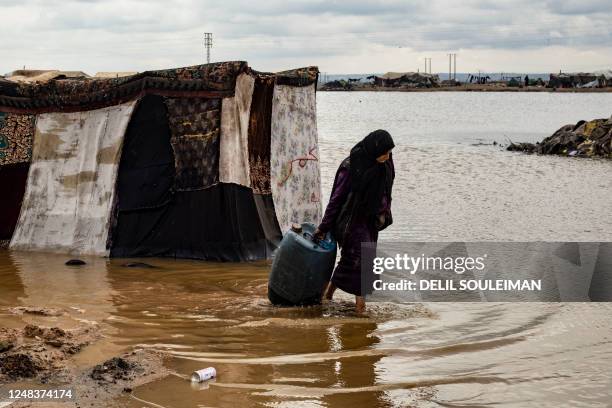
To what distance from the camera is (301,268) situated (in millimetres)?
6328

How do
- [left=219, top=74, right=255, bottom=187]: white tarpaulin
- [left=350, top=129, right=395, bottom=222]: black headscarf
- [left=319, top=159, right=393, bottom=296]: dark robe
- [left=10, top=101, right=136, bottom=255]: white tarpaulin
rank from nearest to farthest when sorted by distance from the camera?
[left=350, top=129, right=395, bottom=222]: black headscarf, [left=319, top=159, right=393, bottom=296]: dark robe, [left=219, top=74, right=255, bottom=187]: white tarpaulin, [left=10, top=101, right=136, bottom=255]: white tarpaulin

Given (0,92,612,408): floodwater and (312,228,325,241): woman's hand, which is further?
(312,228,325,241): woman's hand

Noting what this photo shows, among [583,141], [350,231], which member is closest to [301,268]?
[350,231]

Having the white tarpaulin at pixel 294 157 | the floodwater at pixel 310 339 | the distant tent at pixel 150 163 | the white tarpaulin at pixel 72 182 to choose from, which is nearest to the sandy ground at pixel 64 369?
the floodwater at pixel 310 339

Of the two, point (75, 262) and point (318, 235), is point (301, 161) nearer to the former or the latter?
point (75, 262)

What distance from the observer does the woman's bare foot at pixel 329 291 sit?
6.66 m

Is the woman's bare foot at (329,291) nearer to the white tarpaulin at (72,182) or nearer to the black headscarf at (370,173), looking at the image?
the black headscarf at (370,173)

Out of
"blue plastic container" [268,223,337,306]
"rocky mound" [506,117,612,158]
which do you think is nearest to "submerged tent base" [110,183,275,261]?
"blue plastic container" [268,223,337,306]

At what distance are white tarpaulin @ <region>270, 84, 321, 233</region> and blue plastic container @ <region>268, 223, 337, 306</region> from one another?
8.46 ft

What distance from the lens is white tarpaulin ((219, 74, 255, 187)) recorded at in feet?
27.1

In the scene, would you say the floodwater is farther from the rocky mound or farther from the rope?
the rocky mound

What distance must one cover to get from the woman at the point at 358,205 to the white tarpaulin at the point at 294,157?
8.99 ft

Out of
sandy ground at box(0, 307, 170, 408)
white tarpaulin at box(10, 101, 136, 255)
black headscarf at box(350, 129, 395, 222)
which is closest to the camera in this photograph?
sandy ground at box(0, 307, 170, 408)

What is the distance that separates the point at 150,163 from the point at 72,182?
0.87 m
